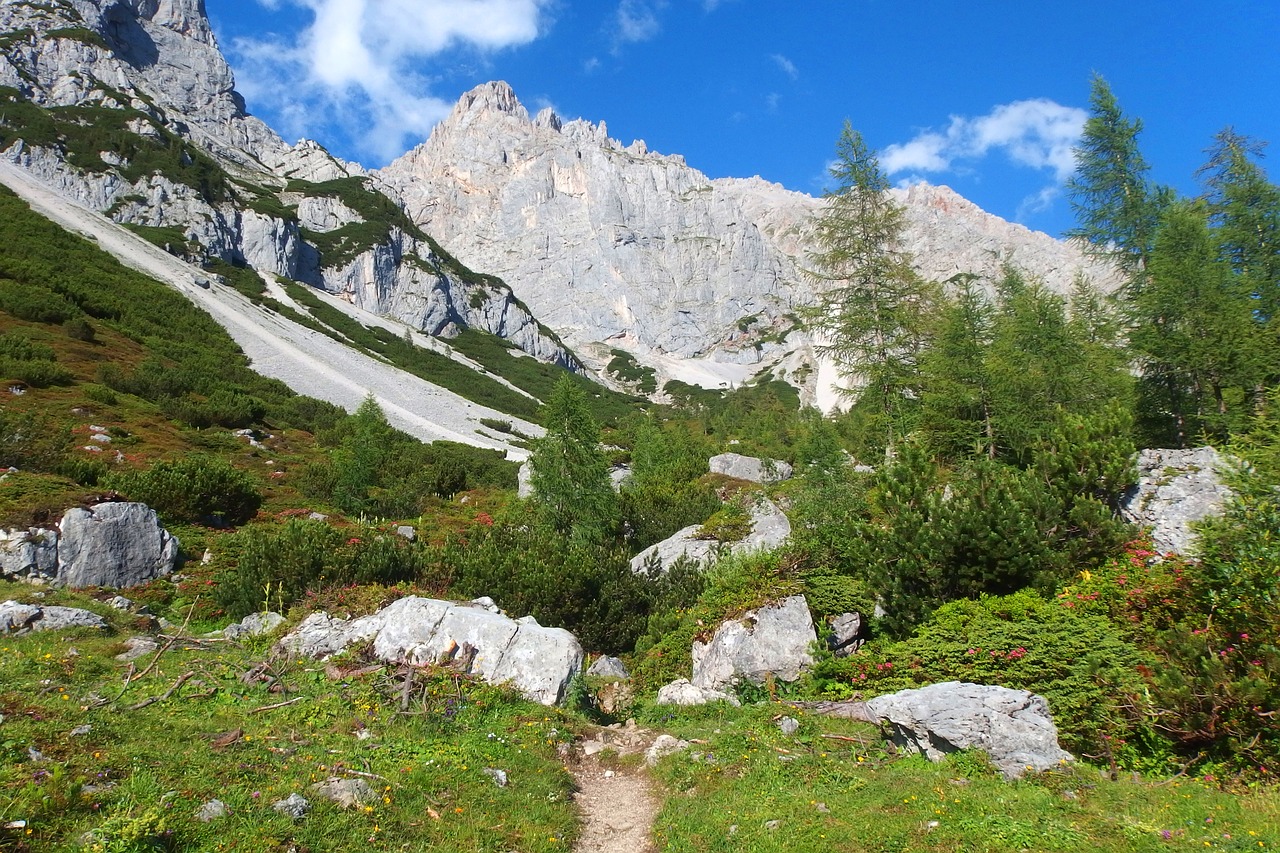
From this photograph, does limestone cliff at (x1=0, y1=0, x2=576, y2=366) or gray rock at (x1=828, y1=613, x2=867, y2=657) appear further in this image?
limestone cliff at (x1=0, y1=0, x2=576, y2=366)

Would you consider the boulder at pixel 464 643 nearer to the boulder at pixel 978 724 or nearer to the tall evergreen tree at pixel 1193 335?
the boulder at pixel 978 724

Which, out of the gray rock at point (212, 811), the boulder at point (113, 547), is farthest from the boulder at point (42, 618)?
the gray rock at point (212, 811)

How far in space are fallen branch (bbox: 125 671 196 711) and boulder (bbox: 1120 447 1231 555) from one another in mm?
14631

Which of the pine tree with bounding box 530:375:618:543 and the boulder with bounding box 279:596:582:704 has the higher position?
the pine tree with bounding box 530:375:618:543

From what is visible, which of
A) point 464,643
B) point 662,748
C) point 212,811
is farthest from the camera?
point 464,643

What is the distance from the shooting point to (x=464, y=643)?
31.9 feet

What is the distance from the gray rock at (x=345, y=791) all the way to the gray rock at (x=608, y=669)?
257 inches

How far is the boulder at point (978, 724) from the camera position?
21.4 feet

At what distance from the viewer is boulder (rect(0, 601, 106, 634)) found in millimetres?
8695

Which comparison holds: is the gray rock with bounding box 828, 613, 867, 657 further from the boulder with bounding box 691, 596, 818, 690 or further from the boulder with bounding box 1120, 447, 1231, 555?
the boulder with bounding box 1120, 447, 1231, 555

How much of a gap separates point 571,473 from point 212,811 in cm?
1478

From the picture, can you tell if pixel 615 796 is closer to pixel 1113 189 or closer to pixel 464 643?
pixel 464 643


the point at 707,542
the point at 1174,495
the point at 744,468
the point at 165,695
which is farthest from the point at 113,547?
the point at 744,468

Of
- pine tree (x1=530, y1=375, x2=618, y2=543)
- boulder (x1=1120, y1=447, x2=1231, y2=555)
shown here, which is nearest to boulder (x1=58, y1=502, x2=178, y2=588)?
pine tree (x1=530, y1=375, x2=618, y2=543)
